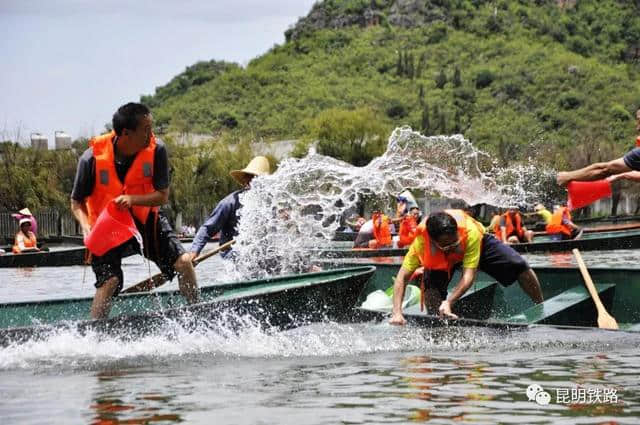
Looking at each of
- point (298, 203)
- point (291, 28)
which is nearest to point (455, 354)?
point (298, 203)

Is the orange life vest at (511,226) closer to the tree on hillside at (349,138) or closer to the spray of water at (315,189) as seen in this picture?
the spray of water at (315,189)

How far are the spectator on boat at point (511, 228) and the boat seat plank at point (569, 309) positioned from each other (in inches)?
616

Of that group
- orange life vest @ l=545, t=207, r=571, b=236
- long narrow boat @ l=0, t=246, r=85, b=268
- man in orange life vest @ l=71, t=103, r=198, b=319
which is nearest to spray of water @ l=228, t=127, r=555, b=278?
man in orange life vest @ l=71, t=103, r=198, b=319

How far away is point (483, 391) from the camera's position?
8266 millimetres

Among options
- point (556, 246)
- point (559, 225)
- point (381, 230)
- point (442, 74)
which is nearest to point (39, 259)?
point (381, 230)

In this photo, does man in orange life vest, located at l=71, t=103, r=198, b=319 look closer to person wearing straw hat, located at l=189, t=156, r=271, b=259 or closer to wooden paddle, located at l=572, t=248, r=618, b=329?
person wearing straw hat, located at l=189, t=156, r=271, b=259

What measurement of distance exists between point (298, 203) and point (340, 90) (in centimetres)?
12275

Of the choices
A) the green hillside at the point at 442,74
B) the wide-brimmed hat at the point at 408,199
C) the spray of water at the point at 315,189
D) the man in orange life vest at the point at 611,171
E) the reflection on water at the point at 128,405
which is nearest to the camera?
the reflection on water at the point at 128,405

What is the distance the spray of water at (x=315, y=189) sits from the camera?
1329 cm

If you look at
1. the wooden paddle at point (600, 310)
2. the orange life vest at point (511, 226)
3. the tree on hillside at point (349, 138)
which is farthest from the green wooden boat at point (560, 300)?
the tree on hillside at point (349, 138)

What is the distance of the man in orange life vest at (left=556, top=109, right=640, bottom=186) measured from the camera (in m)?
10.1

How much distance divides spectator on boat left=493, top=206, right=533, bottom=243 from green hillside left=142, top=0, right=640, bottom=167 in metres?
65.9

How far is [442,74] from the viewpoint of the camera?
137 m

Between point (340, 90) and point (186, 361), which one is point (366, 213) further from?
point (340, 90)
